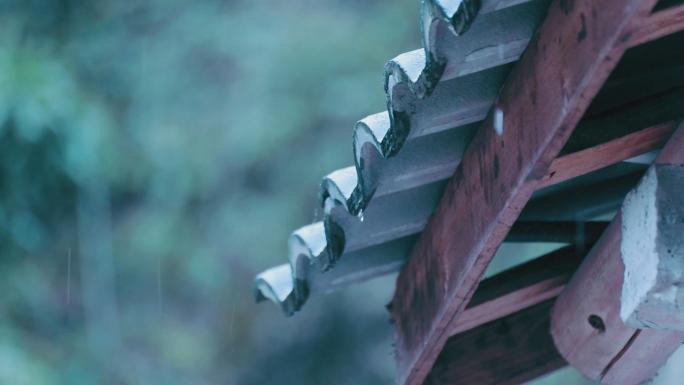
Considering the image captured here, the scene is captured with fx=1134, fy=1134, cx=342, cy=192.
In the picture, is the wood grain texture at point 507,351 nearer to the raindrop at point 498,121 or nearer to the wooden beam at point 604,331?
the wooden beam at point 604,331

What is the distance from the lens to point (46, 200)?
30.3 ft

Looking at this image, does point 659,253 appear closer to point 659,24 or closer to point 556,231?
point 556,231

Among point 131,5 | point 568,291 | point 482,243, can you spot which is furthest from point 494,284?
point 131,5

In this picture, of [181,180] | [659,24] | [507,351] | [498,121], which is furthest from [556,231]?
[181,180]

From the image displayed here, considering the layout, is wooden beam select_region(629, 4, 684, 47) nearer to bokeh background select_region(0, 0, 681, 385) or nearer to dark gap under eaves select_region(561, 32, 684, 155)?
dark gap under eaves select_region(561, 32, 684, 155)

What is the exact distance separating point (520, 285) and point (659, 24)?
108 cm

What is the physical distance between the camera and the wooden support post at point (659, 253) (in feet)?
6.46

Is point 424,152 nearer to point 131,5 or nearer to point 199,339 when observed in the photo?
point 199,339

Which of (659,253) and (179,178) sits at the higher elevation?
(179,178)

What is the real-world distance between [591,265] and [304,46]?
748cm

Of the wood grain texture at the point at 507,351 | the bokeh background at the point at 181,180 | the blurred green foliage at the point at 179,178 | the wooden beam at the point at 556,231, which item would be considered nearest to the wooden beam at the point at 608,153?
the wooden beam at the point at 556,231

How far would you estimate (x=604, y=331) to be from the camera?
7.79ft

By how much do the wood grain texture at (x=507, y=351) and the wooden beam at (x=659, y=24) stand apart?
4.04 feet

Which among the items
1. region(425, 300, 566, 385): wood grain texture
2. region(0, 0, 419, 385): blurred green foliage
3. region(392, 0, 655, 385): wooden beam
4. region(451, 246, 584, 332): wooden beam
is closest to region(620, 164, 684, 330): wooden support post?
region(392, 0, 655, 385): wooden beam
